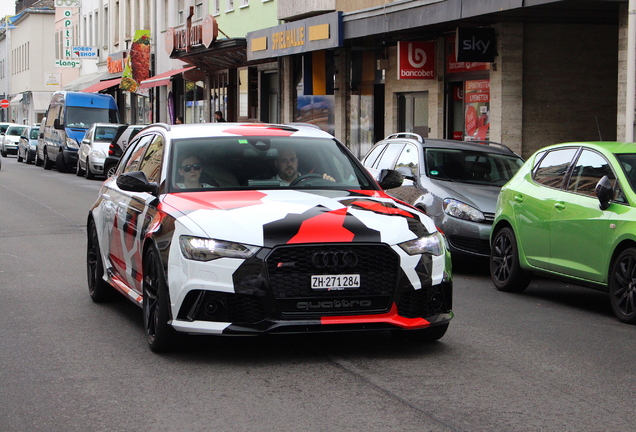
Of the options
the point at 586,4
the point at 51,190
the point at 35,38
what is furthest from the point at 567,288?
the point at 35,38

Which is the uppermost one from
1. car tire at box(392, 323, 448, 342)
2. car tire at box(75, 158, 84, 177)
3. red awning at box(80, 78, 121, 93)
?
red awning at box(80, 78, 121, 93)

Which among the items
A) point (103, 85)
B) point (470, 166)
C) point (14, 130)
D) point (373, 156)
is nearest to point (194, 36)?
point (103, 85)

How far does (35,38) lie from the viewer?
89750mm

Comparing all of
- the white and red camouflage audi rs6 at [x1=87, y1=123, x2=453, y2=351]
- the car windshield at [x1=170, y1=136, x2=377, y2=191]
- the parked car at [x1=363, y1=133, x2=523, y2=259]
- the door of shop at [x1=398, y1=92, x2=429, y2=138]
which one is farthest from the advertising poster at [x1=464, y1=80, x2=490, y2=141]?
the white and red camouflage audi rs6 at [x1=87, y1=123, x2=453, y2=351]

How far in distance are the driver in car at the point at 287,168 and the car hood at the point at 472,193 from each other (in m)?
4.57

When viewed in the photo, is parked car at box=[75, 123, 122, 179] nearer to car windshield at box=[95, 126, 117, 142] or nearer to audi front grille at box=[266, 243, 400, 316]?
car windshield at box=[95, 126, 117, 142]

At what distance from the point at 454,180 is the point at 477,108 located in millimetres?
10271

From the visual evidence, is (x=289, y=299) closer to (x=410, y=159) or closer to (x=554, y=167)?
(x=554, y=167)

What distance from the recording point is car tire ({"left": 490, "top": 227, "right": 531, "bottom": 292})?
1055cm

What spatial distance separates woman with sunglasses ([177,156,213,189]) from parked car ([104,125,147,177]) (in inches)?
934

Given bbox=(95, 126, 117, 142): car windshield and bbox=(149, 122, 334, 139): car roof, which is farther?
bbox=(95, 126, 117, 142): car windshield

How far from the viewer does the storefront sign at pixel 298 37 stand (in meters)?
26.1

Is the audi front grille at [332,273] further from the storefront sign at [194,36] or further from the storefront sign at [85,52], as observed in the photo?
the storefront sign at [85,52]

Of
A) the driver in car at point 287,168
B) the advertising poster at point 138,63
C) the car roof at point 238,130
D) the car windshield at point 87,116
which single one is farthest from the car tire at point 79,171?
the driver in car at point 287,168
